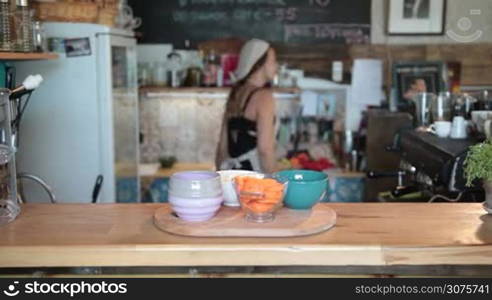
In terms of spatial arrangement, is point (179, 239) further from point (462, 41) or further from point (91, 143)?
point (462, 41)

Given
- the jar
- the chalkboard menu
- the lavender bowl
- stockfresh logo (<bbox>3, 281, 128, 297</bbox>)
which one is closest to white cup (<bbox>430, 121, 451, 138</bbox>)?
the lavender bowl

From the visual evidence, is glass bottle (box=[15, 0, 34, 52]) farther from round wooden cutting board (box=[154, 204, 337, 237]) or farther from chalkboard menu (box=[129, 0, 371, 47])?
chalkboard menu (box=[129, 0, 371, 47])

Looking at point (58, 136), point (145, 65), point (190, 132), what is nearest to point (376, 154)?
point (190, 132)

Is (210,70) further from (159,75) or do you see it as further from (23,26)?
(23,26)

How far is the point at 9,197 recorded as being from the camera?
1.67 m

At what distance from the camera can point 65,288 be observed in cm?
136

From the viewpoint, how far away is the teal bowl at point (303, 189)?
1557 mm

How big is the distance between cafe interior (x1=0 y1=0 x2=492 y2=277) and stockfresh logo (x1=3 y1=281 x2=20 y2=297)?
0.15ft

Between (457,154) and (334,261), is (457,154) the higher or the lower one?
the higher one

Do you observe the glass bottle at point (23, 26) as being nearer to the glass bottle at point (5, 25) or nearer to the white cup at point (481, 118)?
the glass bottle at point (5, 25)

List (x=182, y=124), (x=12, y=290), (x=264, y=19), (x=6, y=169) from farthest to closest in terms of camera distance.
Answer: (x=182, y=124)
(x=264, y=19)
(x=6, y=169)
(x=12, y=290)

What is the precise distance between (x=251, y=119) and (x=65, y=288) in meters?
2.01

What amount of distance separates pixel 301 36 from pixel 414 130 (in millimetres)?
2035

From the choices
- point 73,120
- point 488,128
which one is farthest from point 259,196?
point 73,120
